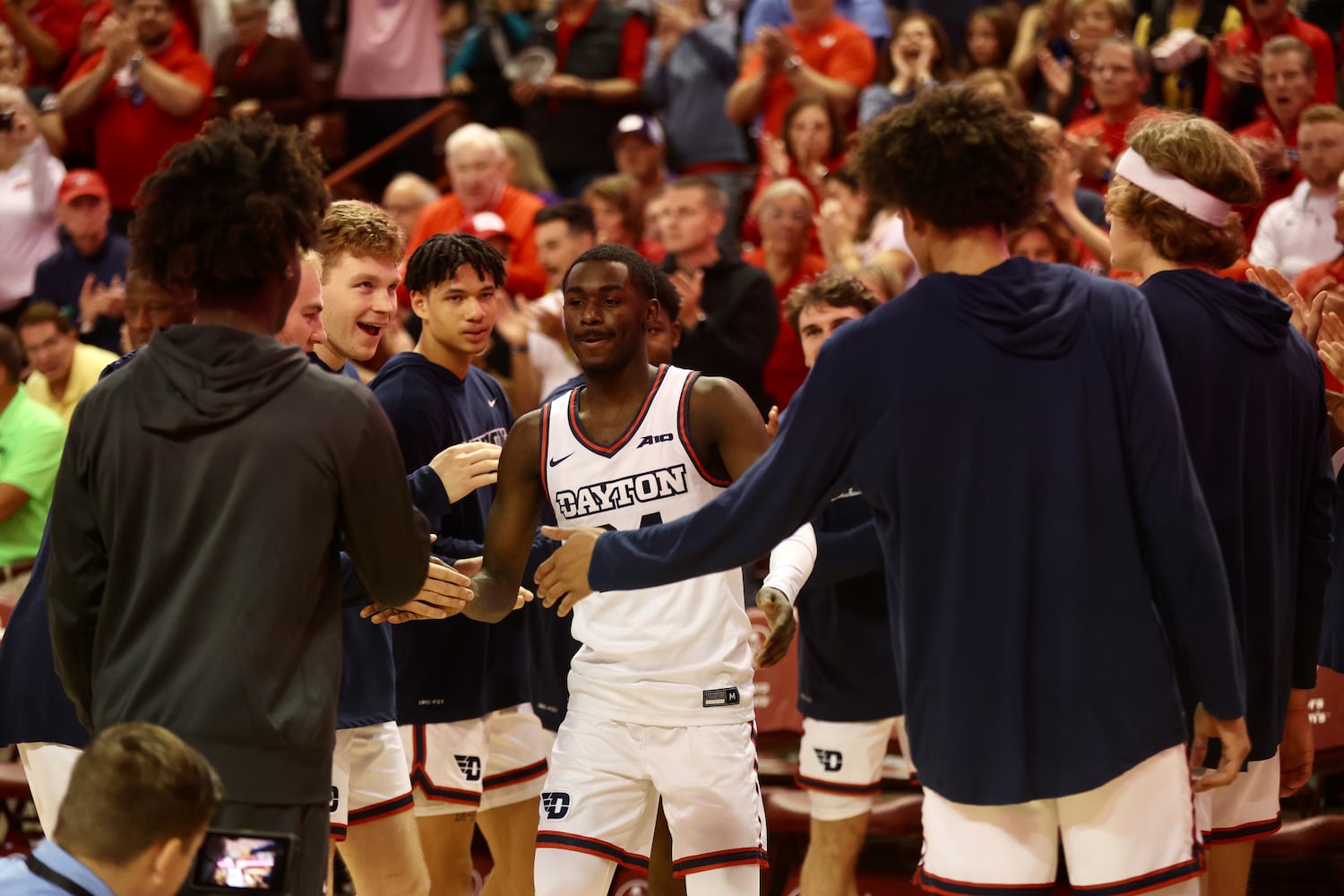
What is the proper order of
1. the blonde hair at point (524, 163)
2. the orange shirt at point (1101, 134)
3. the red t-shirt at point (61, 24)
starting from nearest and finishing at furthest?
the orange shirt at point (1101, 134), the blonde hair at point (524, 163), the red t-shirt at point (61, 24)

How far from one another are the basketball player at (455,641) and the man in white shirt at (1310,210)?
436 centimetres

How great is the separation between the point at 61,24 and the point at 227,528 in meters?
10.3

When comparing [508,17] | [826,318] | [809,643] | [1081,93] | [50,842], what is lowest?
[809,643]

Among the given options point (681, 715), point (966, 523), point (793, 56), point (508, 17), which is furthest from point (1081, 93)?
point (966, 523)

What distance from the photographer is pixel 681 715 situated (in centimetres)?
403

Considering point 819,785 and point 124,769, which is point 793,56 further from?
point 124,769

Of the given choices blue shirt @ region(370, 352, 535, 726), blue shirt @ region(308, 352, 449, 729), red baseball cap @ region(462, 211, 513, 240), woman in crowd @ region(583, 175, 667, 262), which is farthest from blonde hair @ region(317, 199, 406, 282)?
woman in crowd @ region(583, 175, 667, 262)

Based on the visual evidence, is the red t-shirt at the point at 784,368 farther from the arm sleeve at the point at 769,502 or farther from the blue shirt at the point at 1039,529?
the blue shirt at the point at 1039,529

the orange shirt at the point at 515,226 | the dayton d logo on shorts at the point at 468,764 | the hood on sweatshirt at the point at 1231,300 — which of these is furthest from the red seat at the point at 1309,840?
the orange shirt at the point at 515,226

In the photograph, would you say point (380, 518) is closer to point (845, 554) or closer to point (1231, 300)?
point (1231, 300)

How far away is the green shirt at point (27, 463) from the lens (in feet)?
23.0

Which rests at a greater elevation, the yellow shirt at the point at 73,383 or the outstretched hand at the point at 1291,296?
the outstretched hand at the point at 1291,296

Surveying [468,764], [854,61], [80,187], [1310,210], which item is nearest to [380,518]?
[468,764]

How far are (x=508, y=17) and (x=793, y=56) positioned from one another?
8.01 ft
